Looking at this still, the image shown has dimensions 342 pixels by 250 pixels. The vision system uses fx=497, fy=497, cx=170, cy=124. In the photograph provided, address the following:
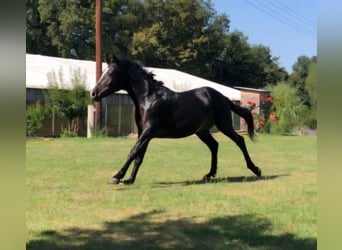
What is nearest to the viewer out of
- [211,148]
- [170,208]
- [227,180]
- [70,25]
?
[170,208]

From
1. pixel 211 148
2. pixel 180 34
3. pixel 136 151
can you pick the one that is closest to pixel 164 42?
pixel 180 34

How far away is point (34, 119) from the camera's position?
17.8 metres

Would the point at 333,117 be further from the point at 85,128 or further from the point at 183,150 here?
the point at 85,128

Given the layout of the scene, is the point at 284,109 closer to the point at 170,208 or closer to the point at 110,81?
the point at 110,81

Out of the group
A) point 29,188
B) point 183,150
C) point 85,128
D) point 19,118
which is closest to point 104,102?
point 85,128

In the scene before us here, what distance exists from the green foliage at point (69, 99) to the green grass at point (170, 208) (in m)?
10.3

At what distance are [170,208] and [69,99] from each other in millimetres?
14733

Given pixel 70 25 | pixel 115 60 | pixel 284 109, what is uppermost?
pixel 70 25

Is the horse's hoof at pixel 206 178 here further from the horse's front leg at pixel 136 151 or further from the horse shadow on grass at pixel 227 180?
the horse's front leg at pixel 136 151

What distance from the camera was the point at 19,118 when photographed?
1.77m

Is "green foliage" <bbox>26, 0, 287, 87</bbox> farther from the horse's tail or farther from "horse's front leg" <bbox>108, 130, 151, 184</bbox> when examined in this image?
"horse's front leg" <bbox>108, 130, 151, 184</bbox>

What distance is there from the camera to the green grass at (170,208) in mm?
3936

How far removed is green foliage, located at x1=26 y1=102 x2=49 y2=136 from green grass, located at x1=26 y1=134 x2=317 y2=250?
9.03m

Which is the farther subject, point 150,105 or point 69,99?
point 69,99
